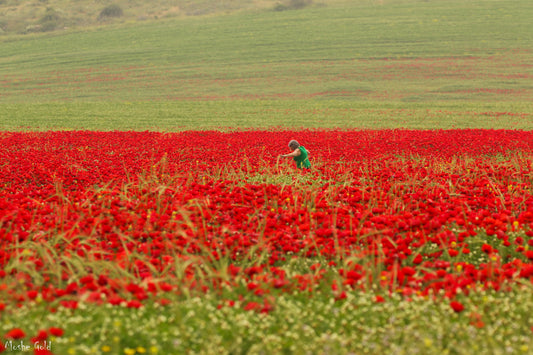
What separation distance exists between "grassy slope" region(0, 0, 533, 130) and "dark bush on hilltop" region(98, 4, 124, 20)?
30.5 feet

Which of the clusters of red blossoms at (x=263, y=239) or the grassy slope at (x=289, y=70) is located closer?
the clusters of red blossoms at (x=263, y=239)

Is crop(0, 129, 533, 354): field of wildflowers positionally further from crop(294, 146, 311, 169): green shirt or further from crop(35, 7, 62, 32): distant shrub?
crop(35, 7, 62, 32): distant shrub

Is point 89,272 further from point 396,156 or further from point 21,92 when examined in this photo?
point 21,92

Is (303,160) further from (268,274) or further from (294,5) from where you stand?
(294,5)

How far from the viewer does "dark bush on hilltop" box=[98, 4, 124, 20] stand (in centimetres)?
7675

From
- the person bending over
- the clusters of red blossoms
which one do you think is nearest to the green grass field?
the clusters of red blossoms

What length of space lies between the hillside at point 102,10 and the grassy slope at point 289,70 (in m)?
5.59

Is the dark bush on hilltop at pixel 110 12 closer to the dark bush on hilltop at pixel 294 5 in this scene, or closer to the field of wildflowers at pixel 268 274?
the dark bush on hilltop at pixel 294 5

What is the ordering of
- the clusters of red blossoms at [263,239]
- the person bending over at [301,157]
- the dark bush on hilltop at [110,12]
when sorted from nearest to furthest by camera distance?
the clusters of red blossoms at [263,239] → the person bending over at [301,157] → the dark bush on hilltop at [110,12]

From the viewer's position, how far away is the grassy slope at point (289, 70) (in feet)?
103

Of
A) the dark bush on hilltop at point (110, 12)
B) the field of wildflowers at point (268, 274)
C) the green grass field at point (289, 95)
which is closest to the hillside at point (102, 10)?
the dark bush on hilltop at point (110, 12)

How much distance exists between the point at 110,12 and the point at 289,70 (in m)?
42.6

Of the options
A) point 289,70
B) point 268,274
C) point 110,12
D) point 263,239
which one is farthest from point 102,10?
point 268,274

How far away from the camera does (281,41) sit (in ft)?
193
